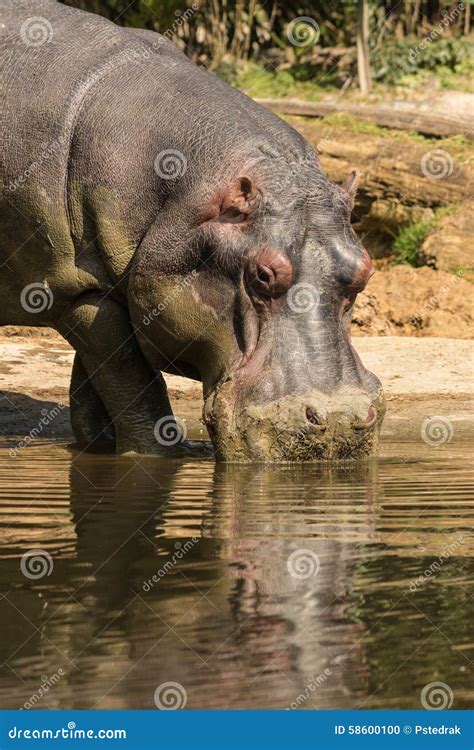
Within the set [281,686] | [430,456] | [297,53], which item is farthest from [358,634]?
[297,53]

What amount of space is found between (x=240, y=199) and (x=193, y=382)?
3830 mm

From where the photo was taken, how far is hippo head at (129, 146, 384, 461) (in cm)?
763

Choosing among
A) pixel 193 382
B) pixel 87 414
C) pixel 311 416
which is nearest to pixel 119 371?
pixel 87 414

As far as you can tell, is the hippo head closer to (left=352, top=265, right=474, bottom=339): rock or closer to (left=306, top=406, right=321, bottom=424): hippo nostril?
(left=306, top=406, right=321, bottom=424): hippo nostril

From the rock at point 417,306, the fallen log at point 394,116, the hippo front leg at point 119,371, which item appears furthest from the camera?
the fallen log at point 394,116

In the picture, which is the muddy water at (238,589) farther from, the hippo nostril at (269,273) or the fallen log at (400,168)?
the fallen log at (400,168)

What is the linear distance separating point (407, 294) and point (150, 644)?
10.1 m

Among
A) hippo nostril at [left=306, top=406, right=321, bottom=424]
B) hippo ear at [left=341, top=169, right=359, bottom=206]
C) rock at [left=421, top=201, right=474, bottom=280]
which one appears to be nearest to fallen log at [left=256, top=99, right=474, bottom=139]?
rock at [left=421, top=201, right=474, bottom=280]

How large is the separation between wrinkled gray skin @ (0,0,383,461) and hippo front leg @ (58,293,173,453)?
0.4 inches

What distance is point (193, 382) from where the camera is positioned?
37.7ft

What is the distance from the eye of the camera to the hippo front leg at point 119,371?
334 inches

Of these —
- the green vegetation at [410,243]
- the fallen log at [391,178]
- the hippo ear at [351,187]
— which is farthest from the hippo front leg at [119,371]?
the fallen log at [391,178]

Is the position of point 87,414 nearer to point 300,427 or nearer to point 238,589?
point 300,427

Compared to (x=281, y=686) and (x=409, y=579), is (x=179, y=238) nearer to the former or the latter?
(x=409, y=579)
